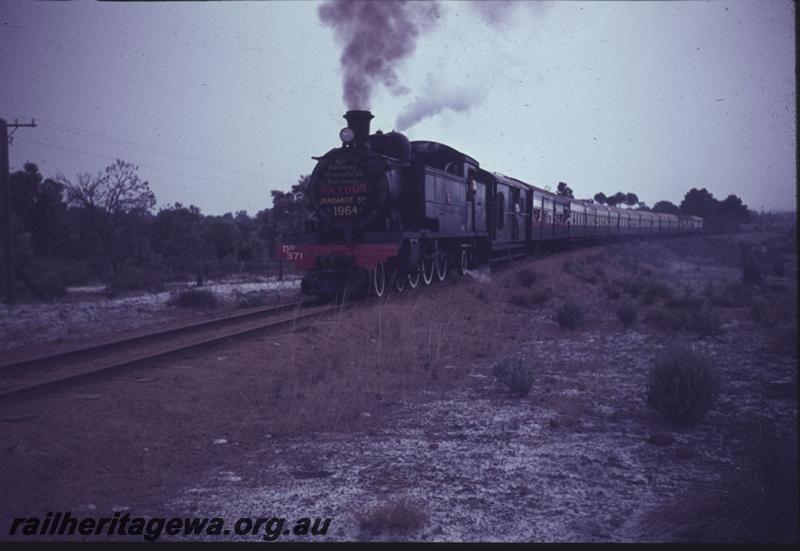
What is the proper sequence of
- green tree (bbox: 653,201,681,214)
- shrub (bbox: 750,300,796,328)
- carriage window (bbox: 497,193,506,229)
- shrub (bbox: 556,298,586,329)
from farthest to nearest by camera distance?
green tree (bbox: 653,201,681,214)
carriage window (bbox: 497,193,506,229)
shrub (bbox: 556,298,586,329)
shrub (bbox: 750,300,796,328)

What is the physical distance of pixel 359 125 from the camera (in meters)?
13.3

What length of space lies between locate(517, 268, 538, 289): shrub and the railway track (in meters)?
8.08

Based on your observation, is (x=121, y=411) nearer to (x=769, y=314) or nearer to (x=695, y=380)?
(x=695, y=380)

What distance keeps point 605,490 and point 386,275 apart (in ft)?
34.4

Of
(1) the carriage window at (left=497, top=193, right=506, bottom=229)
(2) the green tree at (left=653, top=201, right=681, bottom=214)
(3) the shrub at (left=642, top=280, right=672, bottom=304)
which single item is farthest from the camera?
(2) the green tree at (left=653, top=201, right=681, bottom=214)

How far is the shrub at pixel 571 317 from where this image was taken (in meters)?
10.9

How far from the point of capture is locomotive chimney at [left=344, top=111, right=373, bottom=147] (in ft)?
43.5

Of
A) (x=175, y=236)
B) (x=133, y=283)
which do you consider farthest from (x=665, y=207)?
(x=133, y=283)

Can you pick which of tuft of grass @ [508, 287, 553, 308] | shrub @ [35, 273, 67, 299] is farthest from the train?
shrub @ [35, 273, 67, 299]

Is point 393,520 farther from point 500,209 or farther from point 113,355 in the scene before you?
point 500,209

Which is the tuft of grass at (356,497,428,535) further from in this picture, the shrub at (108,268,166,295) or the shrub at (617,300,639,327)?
the shrub at (108,268,166,295)

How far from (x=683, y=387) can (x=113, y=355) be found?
750 centimetres

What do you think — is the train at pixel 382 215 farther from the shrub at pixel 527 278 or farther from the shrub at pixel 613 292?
the shrub at pixel 613 292

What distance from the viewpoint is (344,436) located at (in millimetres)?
5254
